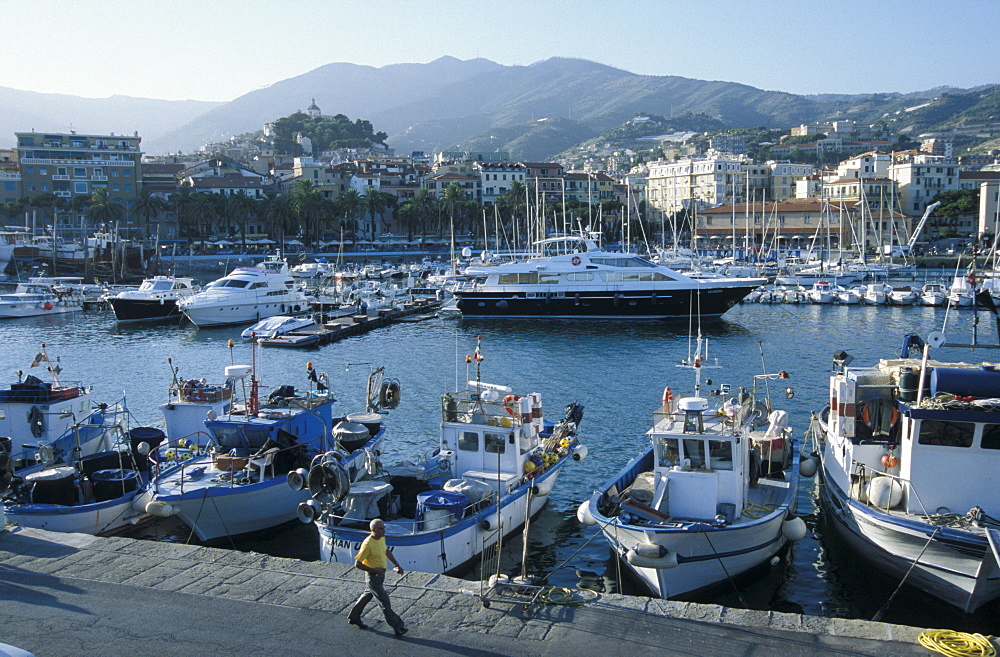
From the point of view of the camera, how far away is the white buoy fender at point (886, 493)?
13500 mm

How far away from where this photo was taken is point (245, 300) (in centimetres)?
5294

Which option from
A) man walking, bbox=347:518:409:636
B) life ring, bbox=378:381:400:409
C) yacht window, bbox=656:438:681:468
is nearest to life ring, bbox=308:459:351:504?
man walking, bbox=347:518:409:636

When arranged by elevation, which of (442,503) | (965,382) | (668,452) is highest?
(965,382)

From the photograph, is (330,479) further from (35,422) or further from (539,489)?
(35,422)

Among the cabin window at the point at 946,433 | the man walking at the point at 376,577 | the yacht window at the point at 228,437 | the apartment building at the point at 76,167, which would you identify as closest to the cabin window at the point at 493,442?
the yacht window at the point at 228,437

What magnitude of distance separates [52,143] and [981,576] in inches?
4663

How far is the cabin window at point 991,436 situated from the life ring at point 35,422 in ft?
61.9

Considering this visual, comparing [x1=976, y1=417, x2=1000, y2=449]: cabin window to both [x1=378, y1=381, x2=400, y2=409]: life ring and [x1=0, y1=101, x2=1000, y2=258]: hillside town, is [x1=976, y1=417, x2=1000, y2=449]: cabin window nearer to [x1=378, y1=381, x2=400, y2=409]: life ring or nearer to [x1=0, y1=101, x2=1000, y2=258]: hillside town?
[x1=378, y1=381, x2=400, y2=409]: life ring

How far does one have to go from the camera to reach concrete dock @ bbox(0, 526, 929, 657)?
8727 mm

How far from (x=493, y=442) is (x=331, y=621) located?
7.35 metres

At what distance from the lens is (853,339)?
142 feet

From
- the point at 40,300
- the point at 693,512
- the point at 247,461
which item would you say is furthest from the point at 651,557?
the point at 40,300

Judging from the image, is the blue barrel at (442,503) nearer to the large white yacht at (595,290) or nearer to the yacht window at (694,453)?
the yacht window at (694,453)

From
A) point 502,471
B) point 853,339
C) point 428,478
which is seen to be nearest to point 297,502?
point 428,478
